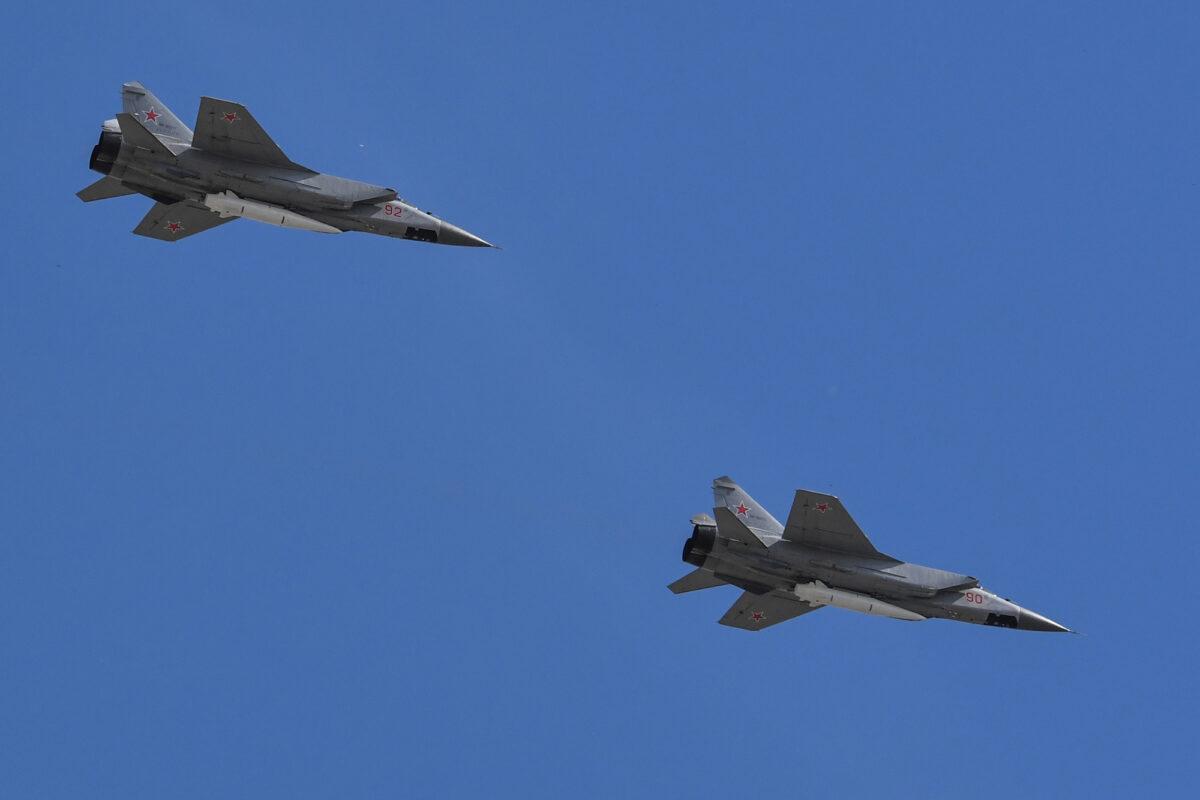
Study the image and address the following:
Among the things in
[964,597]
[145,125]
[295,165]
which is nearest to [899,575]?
[964,597]

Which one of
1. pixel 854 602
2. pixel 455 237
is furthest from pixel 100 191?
pixel 854 602

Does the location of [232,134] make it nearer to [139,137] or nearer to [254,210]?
[254,210]

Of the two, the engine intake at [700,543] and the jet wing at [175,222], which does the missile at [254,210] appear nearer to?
the jet wing at [175,222]

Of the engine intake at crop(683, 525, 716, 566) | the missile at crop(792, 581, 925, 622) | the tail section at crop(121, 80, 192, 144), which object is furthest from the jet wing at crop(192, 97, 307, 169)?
the missile at crop(792, 581, 925, 622)

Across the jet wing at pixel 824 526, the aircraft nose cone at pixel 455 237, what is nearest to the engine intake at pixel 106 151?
the aircraft nose cone at pixel 455 237

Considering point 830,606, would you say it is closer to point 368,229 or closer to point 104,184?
point 368,229

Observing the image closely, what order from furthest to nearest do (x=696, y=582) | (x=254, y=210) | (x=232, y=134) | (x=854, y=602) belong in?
1. (x=696, y=582)
2. (x=254, y=210)
3. (x=232, y=134)
4. (x=854, y=602)

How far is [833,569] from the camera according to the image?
54.2 m

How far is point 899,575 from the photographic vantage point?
54.1 meters

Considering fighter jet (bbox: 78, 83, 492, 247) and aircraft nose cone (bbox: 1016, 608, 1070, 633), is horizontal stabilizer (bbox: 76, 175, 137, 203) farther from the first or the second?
aircraft nose cone (bbox: 1016, 608, 1070, 633)

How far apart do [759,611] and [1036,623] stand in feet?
25.2

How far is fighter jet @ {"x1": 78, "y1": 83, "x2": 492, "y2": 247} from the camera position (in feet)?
178

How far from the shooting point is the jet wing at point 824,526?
2121 inches

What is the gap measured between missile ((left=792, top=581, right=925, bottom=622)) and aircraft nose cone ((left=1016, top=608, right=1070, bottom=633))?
9.62 ft
